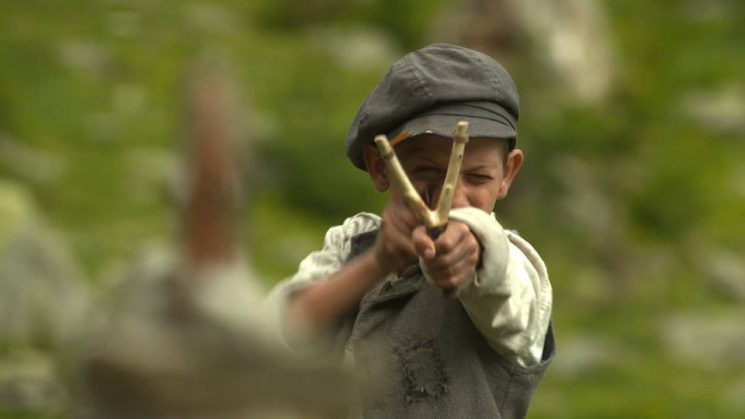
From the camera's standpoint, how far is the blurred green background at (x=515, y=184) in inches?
478

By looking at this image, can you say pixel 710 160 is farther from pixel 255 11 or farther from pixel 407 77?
pixel 407 77

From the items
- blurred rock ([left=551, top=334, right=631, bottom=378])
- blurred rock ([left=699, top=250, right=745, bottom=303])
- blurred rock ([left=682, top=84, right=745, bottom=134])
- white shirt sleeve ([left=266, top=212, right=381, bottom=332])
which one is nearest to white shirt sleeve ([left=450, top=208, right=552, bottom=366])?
white shirt sleeve ([left=266, top=212, right=381, bottom=332])

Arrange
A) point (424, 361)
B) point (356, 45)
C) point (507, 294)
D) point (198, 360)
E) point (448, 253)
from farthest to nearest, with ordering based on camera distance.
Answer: point (356, 45)
point (424, 361)
point (507, 294)
point (448, 253)
point (198, 360)

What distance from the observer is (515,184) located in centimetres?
1396

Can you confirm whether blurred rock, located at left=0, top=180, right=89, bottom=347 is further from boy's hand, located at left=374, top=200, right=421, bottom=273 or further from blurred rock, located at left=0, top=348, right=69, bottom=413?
boy's hand, located at left=374, top=200, right=421, bottom=273

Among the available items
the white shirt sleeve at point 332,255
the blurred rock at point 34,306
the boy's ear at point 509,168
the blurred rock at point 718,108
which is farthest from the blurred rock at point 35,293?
the blurred rock at point 718,108

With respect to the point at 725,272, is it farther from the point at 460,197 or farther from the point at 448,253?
the point at 448,253

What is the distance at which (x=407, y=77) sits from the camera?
3623mm

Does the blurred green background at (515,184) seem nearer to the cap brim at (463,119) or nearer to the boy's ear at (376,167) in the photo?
the boy's ear at (376,167)

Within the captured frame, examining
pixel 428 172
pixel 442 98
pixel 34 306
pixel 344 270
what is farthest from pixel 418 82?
pixel 34 306

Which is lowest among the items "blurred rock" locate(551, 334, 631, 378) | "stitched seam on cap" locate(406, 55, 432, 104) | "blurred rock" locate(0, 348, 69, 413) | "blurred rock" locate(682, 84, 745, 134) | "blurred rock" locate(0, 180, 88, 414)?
"stitched seam on cap" locate(406, 55, 432, 104)

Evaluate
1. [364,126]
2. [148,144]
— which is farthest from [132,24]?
[364,126]

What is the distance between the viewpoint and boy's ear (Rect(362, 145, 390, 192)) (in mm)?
3746

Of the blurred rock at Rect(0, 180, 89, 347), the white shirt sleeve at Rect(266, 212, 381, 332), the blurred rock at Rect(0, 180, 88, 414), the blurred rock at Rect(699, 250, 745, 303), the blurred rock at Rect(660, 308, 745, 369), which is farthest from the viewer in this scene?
the blurred rock at Rect(699, 250, 745, 303)
